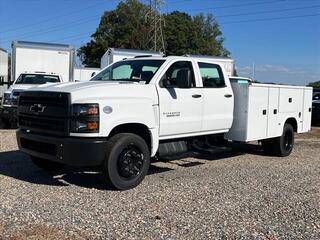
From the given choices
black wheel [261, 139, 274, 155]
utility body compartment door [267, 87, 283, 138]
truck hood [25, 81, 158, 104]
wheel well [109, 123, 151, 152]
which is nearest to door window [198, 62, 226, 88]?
truck hood [25, 81, 158, 104]

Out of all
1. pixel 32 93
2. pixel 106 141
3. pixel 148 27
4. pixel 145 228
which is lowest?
pixel 145 228

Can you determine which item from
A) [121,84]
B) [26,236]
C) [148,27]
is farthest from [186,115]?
[148,27]

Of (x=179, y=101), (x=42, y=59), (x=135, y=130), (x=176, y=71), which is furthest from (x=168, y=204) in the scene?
(x=42, y=59)

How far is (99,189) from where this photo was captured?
7480 millimetres

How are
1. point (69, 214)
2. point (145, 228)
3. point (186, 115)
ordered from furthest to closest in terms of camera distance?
1. point (186, 115)
2. point (69, 214)
3. point (145, 228)

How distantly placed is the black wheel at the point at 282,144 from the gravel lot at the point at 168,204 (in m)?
1.53

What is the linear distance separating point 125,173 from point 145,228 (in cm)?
192

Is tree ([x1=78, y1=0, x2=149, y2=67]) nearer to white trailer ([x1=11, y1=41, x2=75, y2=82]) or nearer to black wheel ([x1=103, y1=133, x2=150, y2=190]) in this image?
white trailer ([x1=11, y1=41, x2=75, y2=82])

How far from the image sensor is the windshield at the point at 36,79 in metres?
17.3

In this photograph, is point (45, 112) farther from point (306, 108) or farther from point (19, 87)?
point (19, 87)

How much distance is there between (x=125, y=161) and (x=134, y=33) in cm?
5954

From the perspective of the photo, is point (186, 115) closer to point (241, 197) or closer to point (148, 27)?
point (241, 197)

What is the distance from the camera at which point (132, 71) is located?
28.4ft

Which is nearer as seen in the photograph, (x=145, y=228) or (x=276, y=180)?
(x=145, y=228)
